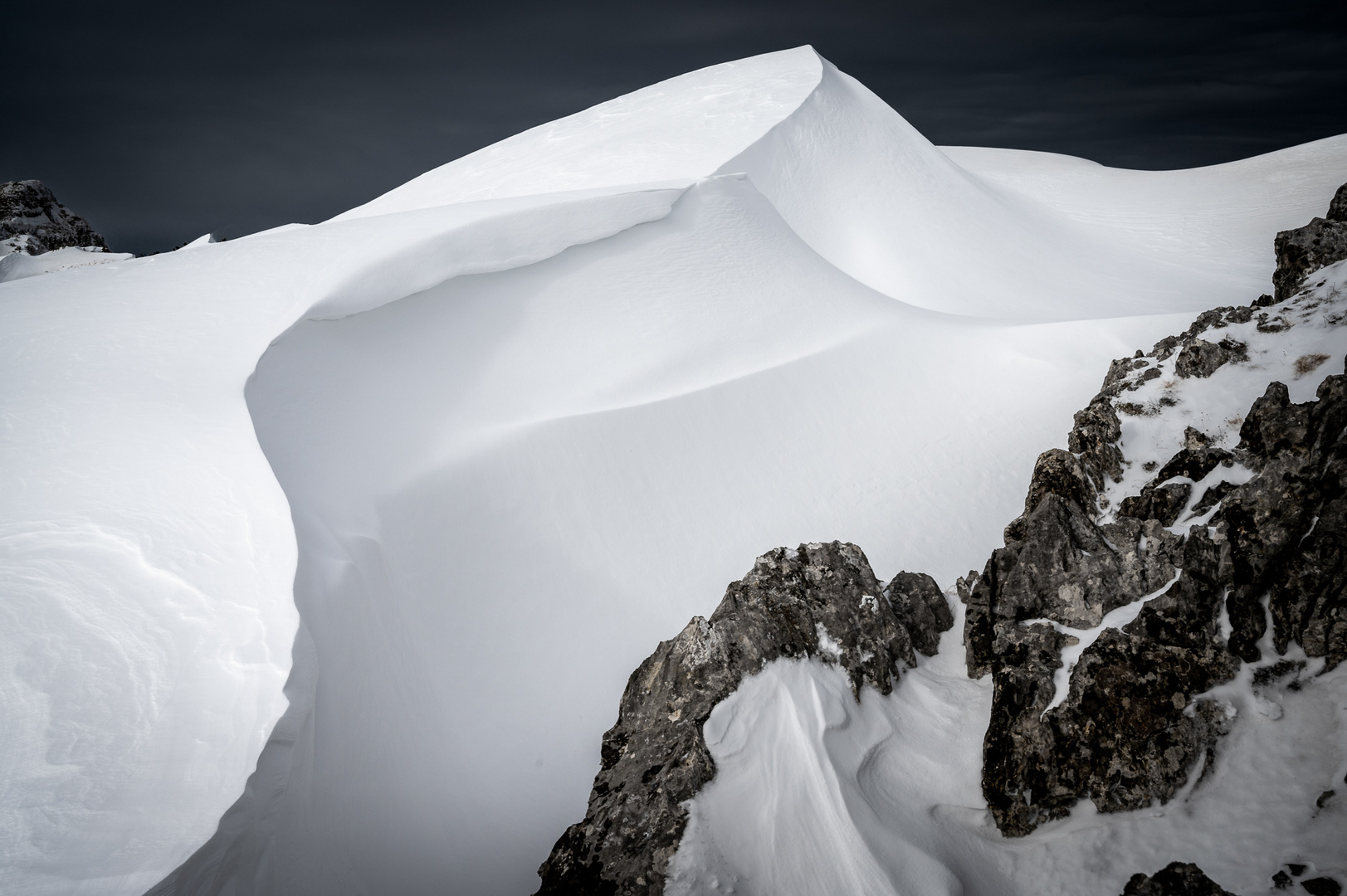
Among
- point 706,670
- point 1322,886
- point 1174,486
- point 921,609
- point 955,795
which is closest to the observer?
point 1322,886

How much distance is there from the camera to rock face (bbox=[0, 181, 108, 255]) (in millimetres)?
20797

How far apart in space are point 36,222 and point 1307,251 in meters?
28.3

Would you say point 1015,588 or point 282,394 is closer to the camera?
point 1015,588

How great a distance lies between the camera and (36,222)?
2191 centimetres

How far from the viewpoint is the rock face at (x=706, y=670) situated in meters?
3.75

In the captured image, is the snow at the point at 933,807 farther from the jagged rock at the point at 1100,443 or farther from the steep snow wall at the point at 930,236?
the steep snow wall at the point at 930,236

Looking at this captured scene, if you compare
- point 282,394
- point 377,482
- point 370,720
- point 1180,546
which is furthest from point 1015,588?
point 282,394

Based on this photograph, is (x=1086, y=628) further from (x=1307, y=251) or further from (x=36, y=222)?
(x=36, y=222)

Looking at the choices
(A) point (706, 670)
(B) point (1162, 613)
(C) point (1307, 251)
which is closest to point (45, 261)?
(A) point (706, 670)

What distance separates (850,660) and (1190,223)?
14.6 m

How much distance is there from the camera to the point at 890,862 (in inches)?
141

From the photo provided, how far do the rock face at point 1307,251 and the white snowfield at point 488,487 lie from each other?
165cm

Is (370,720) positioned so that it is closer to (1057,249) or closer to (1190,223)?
(1057,249)

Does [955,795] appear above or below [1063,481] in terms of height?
below
